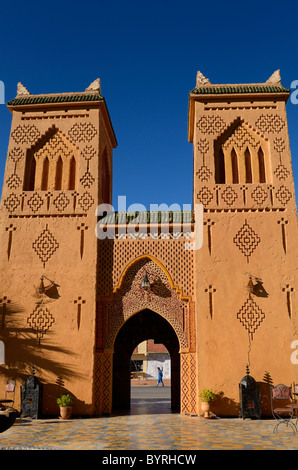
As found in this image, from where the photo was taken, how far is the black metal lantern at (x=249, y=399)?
1095 centimetres

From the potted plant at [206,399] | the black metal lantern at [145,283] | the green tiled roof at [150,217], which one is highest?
the green tiled roof at [150,217]

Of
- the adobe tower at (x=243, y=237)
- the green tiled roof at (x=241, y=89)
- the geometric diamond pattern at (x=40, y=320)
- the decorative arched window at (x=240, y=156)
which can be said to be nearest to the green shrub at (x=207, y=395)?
the adobe tower at (x=243, y=237)

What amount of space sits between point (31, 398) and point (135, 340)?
17.0 ft

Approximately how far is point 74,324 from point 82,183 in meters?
4.07

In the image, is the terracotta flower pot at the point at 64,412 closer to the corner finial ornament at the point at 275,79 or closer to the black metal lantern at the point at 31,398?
the black metal lantern at the point at 31,398

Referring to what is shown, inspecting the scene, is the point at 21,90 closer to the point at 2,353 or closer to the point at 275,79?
the point at 275,79

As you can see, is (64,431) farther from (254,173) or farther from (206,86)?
(206,86)

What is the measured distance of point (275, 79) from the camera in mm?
13695

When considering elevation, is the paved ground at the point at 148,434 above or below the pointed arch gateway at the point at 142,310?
below

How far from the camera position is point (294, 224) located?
40.7 feet

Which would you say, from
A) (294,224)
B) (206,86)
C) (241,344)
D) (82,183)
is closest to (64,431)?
(241,344)

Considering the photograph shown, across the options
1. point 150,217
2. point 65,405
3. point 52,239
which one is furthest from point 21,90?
A: point 65,405

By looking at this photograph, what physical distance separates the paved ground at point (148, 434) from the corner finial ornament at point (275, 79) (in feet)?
31.1
